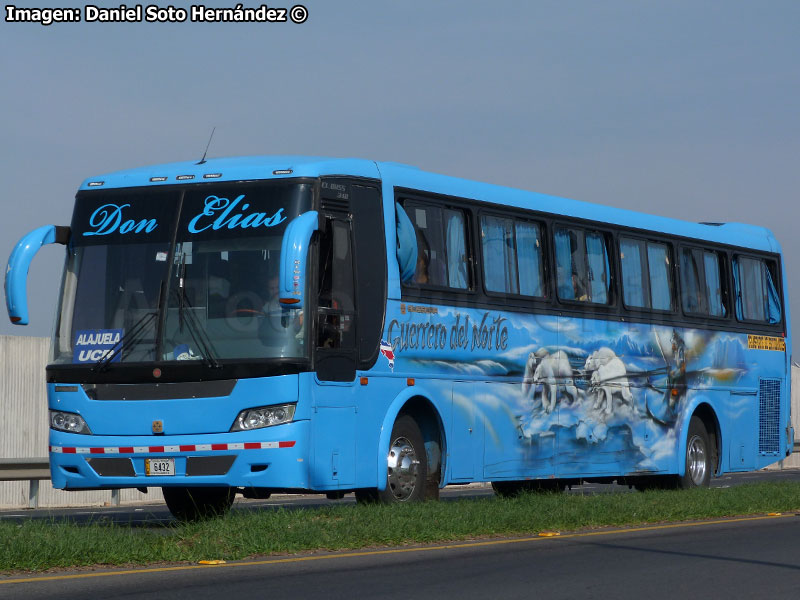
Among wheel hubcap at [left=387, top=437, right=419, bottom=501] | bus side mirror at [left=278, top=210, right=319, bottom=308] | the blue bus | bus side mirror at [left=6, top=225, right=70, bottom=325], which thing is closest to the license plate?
the blue bus

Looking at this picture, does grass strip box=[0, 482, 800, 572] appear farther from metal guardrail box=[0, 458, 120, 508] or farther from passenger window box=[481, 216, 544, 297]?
metal guardrail box=[0, 458, 120, 508]

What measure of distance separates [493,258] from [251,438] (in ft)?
14.5

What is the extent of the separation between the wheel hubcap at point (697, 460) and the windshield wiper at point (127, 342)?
9557 millimetres

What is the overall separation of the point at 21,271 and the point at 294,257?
9.29 feet

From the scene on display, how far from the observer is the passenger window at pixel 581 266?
17828mm

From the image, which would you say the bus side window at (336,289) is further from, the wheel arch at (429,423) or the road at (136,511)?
the road at (136,511)

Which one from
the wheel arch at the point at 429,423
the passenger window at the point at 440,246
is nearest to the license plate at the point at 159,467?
the wheel arch at the point at 429,423

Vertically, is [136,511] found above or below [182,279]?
below

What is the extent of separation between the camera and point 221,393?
13312 millimetres

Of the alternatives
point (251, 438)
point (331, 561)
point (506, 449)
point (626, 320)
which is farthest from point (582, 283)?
point (331, 561)

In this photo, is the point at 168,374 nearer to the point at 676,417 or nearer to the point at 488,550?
the point at 488,550

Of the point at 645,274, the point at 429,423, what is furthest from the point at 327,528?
the point at 645,274

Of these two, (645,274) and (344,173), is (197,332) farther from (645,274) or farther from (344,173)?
(645,274)

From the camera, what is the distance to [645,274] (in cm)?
1956
